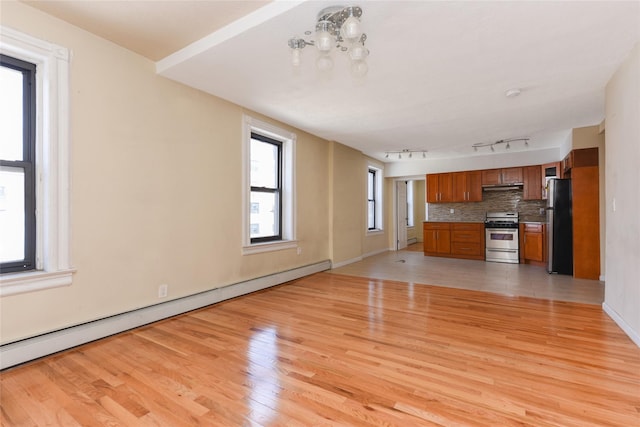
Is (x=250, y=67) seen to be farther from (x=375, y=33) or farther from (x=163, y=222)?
(x=163, y=222)

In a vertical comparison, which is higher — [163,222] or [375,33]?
[375,33]

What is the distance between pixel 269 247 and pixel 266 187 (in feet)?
3.03

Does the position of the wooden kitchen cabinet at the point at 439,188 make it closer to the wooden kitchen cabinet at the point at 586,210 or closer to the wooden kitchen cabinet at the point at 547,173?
the wooden kitchen cabinet at the point at 547,173

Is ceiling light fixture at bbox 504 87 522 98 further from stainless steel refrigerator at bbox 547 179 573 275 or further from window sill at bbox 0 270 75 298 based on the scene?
window sill at bbox 0 270 75 298

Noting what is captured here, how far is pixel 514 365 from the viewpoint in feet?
6.86

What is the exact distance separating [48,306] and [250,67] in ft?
8.44

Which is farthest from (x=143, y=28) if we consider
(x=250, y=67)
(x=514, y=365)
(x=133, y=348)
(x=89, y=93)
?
(x=514, y=365)

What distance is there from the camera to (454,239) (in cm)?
709

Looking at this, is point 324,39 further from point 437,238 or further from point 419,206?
point 419,206

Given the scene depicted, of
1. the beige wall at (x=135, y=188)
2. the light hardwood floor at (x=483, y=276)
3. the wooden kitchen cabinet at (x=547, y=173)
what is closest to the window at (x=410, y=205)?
the light hardwood floor at (x=483, y=276)

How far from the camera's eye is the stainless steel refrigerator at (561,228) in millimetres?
5023

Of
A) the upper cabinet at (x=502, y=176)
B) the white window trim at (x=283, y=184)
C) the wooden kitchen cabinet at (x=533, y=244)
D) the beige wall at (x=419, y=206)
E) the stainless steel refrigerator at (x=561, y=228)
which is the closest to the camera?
the white window trim at (x=283, y=184)

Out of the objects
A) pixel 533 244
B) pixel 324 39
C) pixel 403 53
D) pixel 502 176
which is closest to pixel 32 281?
pixel 324 39

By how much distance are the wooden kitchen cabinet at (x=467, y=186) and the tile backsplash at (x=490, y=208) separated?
1.23 ft
